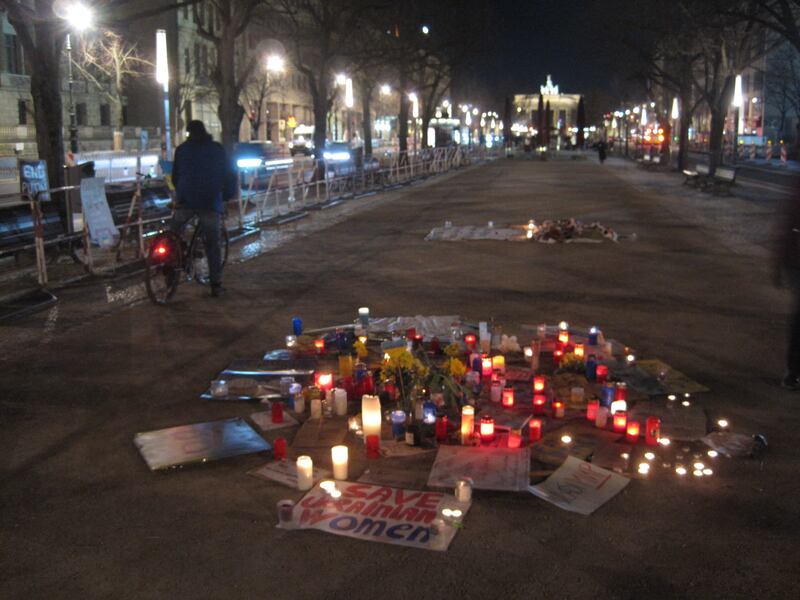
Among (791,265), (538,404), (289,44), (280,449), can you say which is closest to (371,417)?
(280,449)

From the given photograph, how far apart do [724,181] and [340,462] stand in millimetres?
26062

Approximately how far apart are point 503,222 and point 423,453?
14453mm

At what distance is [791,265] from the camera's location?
262 inches

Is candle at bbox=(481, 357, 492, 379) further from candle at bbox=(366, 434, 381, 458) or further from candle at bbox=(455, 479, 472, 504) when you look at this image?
candle at bbox=(455, 479, 472, 504)

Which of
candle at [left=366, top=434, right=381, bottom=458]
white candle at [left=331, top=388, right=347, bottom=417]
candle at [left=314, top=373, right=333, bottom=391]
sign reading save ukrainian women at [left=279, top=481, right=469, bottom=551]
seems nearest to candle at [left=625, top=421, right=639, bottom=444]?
sign reading save ukrainian women at [left=279, top=481, right=469, bottom=551]

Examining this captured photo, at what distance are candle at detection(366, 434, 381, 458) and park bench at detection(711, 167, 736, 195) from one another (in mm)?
24950

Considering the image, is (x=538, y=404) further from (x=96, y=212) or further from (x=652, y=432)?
(x=96, y=212)

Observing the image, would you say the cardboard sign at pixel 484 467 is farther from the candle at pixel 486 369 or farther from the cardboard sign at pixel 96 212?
the cardboard sign at pixel 96 212

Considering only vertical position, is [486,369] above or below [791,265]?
below

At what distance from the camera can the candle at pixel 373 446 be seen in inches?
209

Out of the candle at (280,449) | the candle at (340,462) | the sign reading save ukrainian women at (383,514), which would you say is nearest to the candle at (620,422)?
the sign reading save ukrainian women at (383,514)

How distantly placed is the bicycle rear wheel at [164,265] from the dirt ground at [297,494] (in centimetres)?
34

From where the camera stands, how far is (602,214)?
21453mm

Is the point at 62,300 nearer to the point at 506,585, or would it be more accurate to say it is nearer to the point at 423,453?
the point at 423,453
